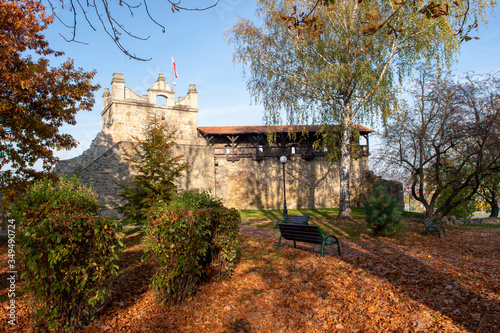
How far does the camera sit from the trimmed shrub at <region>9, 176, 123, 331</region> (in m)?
3.33

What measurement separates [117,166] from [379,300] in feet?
46.9

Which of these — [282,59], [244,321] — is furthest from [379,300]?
[282,59]

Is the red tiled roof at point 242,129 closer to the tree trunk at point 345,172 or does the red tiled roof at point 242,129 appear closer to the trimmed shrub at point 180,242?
the tree trunk at point 345,172

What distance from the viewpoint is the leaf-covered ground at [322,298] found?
150 inches

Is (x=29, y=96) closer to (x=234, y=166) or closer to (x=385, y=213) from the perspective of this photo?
(x=385, y=213)

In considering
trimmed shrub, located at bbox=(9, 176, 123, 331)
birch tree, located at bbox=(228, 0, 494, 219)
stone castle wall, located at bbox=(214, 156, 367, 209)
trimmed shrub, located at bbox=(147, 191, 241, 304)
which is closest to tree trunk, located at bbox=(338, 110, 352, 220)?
birch tree, located at bbox=(228, 0, 494, 219)

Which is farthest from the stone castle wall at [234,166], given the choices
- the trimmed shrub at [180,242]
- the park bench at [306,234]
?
the trimmed shrub at [180,242]

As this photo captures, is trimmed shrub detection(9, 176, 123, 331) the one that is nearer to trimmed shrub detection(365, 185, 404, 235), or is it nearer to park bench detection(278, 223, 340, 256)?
park bench detection(278, 223, 340, 256)

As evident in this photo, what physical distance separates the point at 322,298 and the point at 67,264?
3.39 meters

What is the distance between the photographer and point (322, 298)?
4492 millimetres

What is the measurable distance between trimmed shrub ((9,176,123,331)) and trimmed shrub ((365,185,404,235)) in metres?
7.28

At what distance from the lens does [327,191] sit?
73.0 feet

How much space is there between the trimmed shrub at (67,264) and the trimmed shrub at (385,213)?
23.9ft

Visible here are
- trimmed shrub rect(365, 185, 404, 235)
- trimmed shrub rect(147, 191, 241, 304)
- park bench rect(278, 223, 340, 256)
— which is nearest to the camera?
trimmed shrub rect(147, 191, 241, 304)
